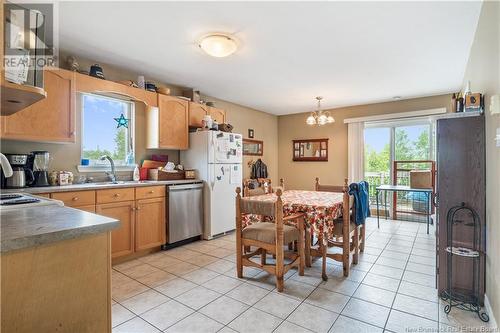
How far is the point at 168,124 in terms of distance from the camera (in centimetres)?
374

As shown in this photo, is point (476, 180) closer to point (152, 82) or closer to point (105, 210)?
point (105, 210)

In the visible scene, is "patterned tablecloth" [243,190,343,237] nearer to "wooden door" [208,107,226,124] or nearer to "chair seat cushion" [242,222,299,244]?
"chair seat cushion" [242,222,299,244]

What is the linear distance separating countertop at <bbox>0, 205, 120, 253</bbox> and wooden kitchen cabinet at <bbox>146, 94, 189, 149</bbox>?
2470 millimetres

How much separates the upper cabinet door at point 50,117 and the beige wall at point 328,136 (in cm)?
484

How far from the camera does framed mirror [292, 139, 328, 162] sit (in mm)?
6098

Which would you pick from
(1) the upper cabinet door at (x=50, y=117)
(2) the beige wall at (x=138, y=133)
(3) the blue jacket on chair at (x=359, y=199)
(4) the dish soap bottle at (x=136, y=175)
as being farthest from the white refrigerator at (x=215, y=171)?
(3) the blue jacket on chair at (x=359, y=199)

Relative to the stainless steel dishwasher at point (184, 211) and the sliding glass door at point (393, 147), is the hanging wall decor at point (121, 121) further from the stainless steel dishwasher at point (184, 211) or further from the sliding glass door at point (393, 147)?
the sliding glass door at point (393, 147)

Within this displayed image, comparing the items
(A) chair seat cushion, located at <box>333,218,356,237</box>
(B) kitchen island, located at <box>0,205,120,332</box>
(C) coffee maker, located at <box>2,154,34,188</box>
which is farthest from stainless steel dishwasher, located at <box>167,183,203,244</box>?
(B) kitchen island, located at <box>0,205,120,332</box>

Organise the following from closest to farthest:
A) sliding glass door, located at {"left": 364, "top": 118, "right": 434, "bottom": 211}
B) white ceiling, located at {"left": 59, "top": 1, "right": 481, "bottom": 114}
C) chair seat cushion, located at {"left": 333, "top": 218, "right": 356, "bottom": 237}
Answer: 1. white ceiling, located at {"left": 59, "top": 1, "right": 481, "bottom": 114}
2. chair seat cushion, located at {"left": 333, "top": 218, "right": 356, "bottom": 237}
3. sliding glass door, located at {"left": 364, "top": 118, "right": 434, "bottom": 211}

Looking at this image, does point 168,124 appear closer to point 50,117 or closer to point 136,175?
point 136,175

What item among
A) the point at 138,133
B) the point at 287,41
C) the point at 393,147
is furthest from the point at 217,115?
the point at 393,147

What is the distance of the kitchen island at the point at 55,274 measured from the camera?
2.69 feet

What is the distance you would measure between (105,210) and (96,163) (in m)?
0.82

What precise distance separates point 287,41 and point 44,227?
258 centimetres
